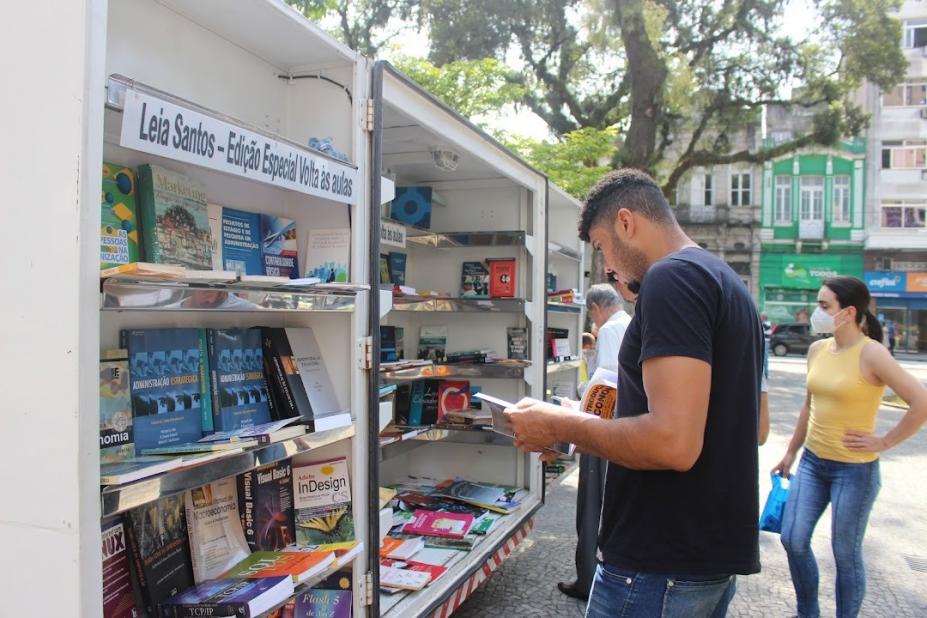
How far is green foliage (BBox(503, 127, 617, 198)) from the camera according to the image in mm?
11695

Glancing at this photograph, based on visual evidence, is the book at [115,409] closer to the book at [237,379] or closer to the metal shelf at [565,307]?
the book at [237,379]

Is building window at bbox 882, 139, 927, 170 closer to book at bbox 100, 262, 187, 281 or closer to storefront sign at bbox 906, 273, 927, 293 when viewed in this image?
storefront sign at bbox 906, 273, 927, 293

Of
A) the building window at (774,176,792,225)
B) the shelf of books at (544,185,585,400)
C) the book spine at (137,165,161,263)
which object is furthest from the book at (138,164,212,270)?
the building window at (774,176,792,225)

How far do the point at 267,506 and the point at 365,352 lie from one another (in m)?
0.74

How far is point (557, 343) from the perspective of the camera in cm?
651

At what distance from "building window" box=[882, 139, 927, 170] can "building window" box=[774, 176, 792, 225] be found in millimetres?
4170

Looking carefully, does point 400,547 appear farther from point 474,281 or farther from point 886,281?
point 886,281

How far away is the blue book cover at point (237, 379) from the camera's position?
2.51 metres

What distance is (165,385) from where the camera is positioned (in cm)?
231

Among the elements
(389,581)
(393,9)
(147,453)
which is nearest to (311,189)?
(147,453)

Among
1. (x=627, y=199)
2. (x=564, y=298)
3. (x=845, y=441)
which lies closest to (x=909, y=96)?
(x=564, y=298)

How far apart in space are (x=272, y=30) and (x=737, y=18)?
16.2 m

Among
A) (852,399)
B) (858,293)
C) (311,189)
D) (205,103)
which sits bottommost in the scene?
(852,399)

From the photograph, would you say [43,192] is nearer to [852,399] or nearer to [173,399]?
[173,399]
